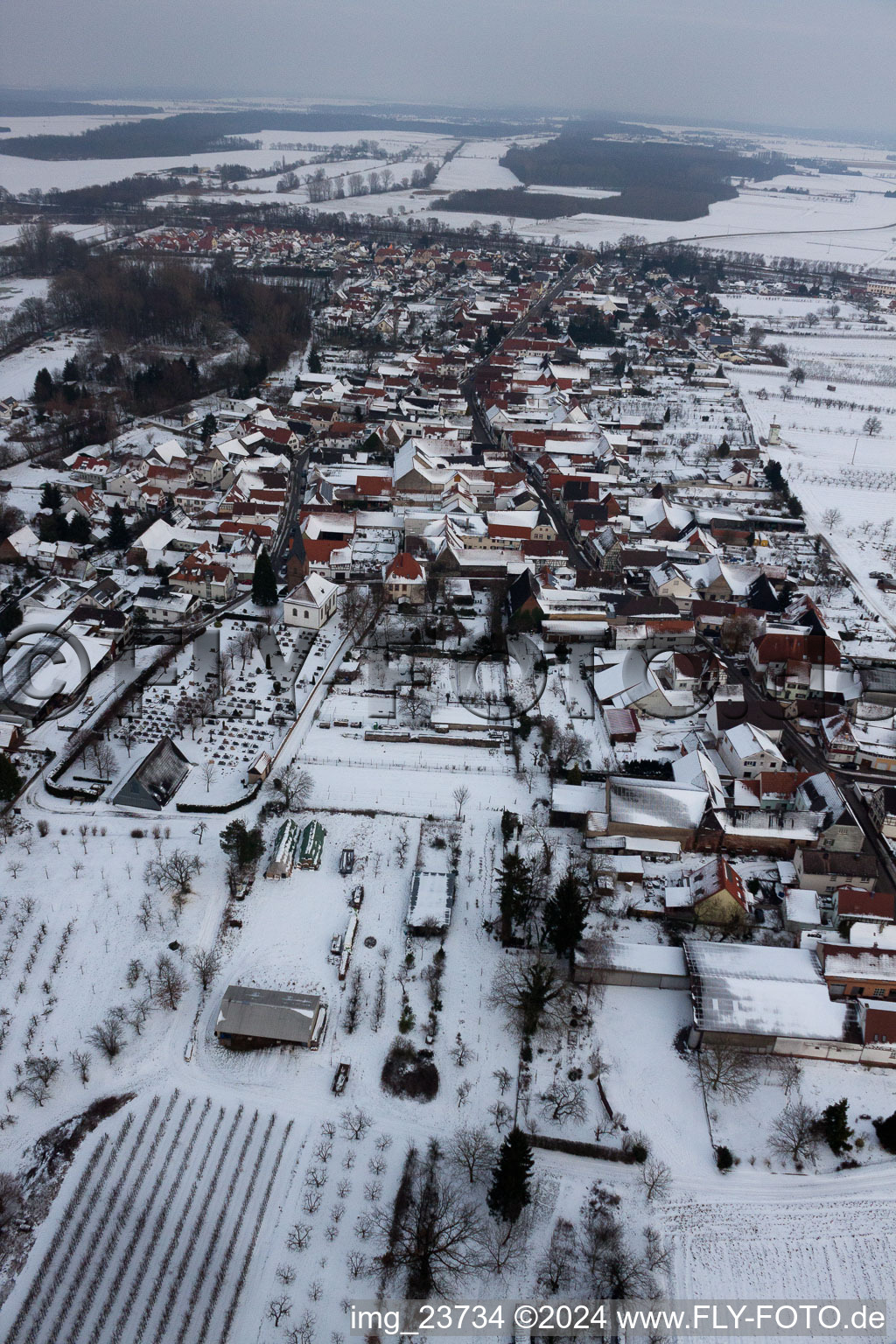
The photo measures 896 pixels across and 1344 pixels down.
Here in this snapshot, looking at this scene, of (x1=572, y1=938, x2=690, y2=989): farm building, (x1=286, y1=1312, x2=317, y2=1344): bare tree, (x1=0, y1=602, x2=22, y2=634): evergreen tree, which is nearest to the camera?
(x1=286, y1=1312, x2=317, y2=1344): bare tree

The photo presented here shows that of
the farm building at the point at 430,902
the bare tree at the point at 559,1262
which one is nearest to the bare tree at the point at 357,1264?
the bare tree at the point at 559,1262

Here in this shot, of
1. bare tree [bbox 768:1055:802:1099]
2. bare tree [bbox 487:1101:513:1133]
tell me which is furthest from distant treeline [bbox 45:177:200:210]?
bare tree [bbox 768:1055:802:1099]

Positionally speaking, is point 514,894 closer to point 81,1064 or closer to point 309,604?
point 81,1064

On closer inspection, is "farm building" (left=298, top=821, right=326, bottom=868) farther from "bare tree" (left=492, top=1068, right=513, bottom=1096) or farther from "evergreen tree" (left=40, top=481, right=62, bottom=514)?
"evergreen tree" (left=40, top=481, right=62, bottom=514)

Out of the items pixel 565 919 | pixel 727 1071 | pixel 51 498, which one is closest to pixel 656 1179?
pixel 727 1071

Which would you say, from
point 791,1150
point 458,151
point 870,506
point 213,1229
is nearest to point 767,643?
point 791,1150

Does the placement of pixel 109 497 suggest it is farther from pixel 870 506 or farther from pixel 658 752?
pixel 870 506
